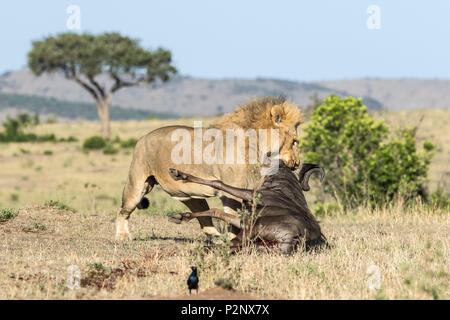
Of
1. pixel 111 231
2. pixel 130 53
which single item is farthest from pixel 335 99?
pixel 130 53

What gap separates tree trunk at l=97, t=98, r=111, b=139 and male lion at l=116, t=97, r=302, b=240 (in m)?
42.3

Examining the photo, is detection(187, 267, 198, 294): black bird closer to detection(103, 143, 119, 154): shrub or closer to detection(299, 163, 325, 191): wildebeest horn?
detection(299, 163, 325, 191): wildebeest horn

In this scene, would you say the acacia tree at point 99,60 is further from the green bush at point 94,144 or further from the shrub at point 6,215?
the shrub at point 6,215

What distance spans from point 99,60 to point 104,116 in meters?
3.79

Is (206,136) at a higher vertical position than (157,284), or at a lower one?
higher

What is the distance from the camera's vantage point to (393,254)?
9.43 m

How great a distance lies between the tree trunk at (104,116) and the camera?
5422 cm

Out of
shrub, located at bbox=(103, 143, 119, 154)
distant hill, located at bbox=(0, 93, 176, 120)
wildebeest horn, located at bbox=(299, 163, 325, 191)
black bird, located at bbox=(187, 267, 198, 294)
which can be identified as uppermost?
wildebeest horn, located at bbox=(299, 163, 325, 191)

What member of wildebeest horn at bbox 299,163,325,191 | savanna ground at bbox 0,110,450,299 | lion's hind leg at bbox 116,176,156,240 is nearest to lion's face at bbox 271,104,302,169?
wildebeest horn at bbox 299,163,325,191

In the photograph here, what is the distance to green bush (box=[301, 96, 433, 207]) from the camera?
19.0 m

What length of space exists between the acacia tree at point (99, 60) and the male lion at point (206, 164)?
44.6 metres

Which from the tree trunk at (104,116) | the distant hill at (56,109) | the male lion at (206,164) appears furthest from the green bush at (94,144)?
the distant hill at (56,109)
